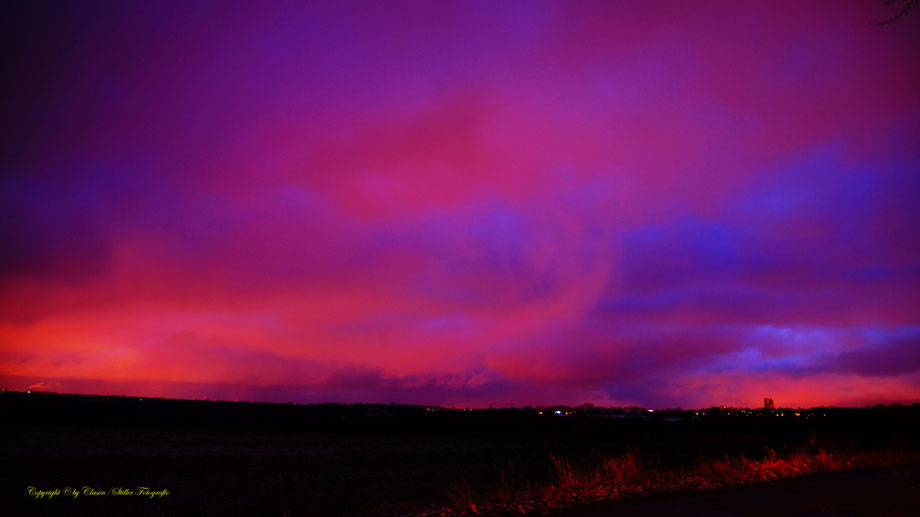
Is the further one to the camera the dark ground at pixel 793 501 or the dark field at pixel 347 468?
the dark field at pixel 347 468

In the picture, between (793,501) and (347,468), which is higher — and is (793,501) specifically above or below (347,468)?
above

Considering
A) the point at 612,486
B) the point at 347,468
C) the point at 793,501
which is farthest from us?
the point at 347,468

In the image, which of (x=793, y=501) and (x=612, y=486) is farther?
(x=612, y=486)

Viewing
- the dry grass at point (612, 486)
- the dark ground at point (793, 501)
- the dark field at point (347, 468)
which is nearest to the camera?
the dark ground at point (793, 501)

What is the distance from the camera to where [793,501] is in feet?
33.4

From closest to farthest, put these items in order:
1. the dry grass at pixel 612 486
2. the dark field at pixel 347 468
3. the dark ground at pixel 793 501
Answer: the dark ground at pixel 793 501 < the dry grass at pixel 612 486 < the dark field at pixel 347 468

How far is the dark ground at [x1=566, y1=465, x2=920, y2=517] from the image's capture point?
30.5ft

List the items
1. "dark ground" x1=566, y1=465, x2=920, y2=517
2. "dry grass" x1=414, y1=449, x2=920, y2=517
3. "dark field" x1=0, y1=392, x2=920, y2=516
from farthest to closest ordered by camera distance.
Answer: "dark field" x1=0, y1=392, x2=920, y2=516, "dry grass" x1=414, y1=449, x2=920, y2=517, "dark ground" x1=566, y1=465, x2=920, y2=517

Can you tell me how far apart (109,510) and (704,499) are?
22.3 m

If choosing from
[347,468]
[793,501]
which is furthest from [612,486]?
[347,468]

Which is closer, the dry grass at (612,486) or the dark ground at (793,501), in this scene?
the dark ground at (793,501)

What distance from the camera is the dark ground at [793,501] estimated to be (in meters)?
9.30

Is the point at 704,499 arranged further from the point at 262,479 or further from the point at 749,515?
the point at 262,479

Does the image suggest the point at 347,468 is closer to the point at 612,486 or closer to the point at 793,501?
the point at 612,486
